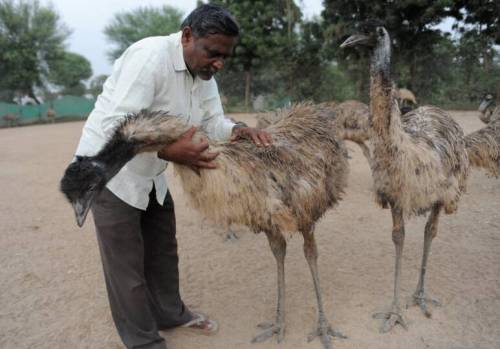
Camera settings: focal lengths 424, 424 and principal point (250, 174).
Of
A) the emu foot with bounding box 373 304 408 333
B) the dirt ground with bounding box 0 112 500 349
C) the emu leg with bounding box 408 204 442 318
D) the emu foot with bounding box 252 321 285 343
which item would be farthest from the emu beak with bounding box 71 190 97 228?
the emu leg with bounding box 408 204 442 318

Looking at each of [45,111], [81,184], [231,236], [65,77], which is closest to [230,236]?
[231,236]

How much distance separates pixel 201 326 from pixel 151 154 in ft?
4.77

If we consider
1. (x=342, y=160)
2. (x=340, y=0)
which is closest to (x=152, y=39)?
(x=342, y=160)

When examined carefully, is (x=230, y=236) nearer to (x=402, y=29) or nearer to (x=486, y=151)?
(x=486, y=151)

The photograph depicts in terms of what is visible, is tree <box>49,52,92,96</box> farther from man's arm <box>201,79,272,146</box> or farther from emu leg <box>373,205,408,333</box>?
emu leg <box>373,205,408,333</box>

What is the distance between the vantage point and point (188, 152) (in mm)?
2061

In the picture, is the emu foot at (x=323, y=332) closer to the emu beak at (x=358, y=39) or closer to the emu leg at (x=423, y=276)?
the emu leg at (x=423, y=276)

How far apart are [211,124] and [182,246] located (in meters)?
2.32

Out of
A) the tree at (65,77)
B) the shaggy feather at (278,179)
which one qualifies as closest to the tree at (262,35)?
the tree at (65,77)

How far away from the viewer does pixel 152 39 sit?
2.22 metres

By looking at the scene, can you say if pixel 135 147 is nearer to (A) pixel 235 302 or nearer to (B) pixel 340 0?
(A) pixel 235 302

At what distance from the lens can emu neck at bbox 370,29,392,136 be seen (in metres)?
2.81

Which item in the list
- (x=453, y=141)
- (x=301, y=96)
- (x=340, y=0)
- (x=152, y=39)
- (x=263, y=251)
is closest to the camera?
(x=152, y=39)

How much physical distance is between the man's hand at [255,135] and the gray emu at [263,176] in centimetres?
4
